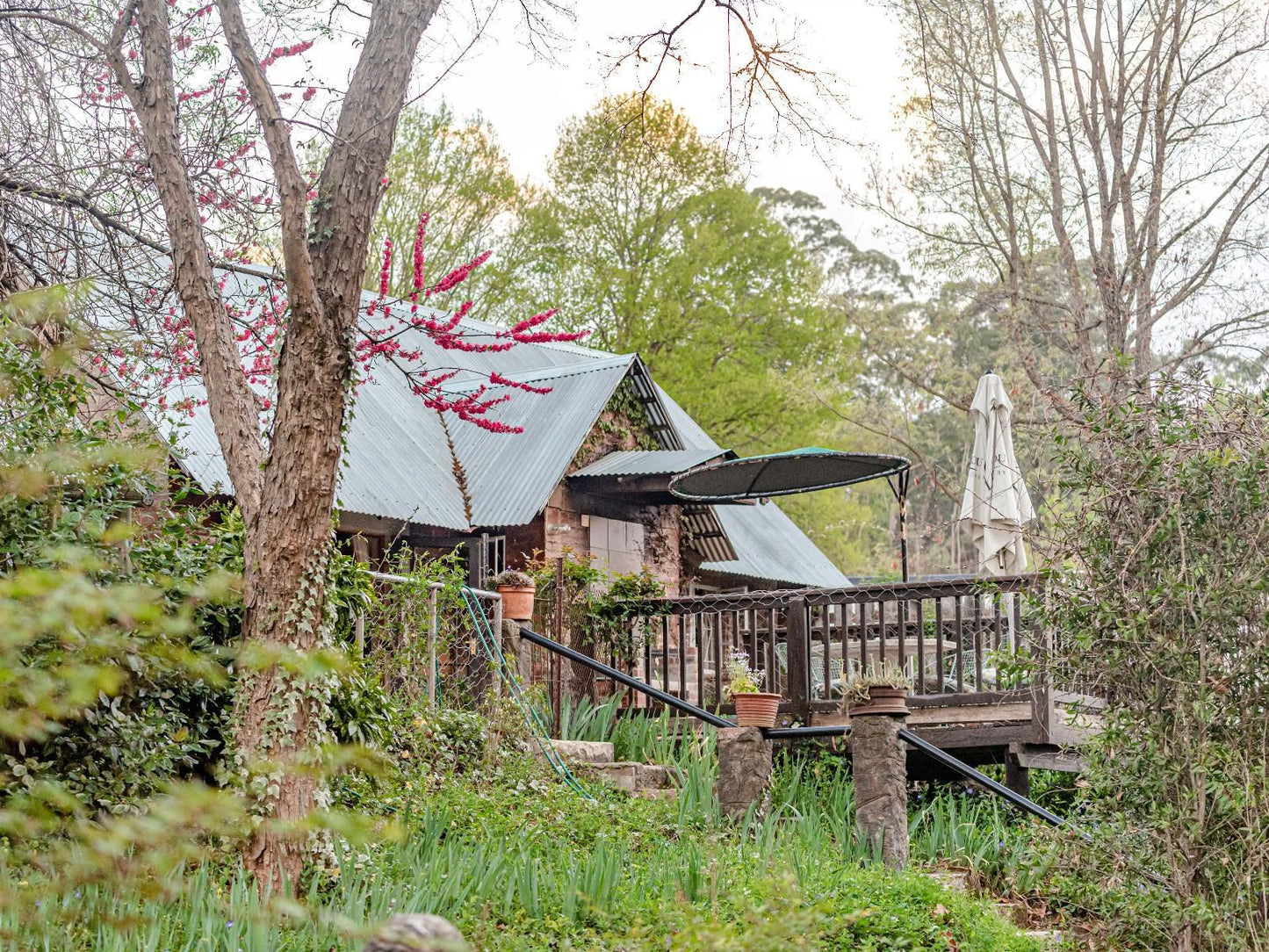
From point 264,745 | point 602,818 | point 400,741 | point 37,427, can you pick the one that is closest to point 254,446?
point 37,427

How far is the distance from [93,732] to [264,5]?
4.15 meters

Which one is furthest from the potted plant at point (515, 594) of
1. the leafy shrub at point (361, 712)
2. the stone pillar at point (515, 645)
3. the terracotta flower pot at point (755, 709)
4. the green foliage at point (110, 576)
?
the green foliage at point (110, 576)

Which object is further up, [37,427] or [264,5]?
[264,5]

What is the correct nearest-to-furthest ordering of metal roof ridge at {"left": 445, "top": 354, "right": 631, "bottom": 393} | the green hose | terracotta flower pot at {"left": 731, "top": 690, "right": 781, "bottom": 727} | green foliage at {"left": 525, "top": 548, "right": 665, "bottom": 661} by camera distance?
1. the green hose
2. terracotta flower pot at {"left": 731, "top": 690, "right": 781, "bottom": 727}
3. green foliage at {"left": 525, "top": 548, "right": 665, "bottom": 661}
4. metal roof ridge at {"left": 445, "top": 354, "right": 631, "bottom": 393}

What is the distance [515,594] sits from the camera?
9922mm

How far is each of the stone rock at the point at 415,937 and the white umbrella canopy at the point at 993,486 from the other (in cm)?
932

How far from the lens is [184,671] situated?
5.35 m

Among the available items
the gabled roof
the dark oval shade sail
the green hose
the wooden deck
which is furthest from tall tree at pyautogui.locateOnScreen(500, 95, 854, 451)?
the green hose

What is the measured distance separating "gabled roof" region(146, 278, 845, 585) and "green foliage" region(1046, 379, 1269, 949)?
25.2 ft

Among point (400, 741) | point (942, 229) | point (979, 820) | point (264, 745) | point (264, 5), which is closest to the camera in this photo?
point (264, 745)

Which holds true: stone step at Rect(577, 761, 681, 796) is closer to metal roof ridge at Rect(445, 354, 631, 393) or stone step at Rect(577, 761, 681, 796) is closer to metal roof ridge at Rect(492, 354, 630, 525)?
metal roof ridge at Rect(492, 354, 630, 525)

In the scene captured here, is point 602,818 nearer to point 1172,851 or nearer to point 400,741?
point 400,741

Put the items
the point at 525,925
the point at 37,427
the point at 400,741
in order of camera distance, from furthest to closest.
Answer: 1. the point at 400,741
2. the point at 37,427
3. the point at 525,925

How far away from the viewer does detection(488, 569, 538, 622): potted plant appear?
9.94 metres
